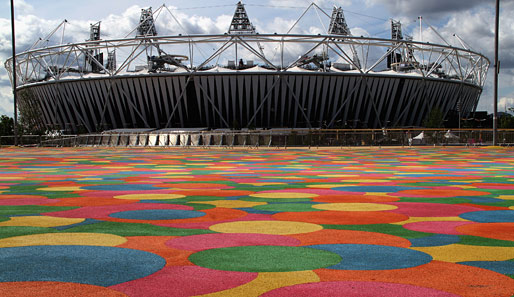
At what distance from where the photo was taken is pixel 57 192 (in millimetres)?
9016

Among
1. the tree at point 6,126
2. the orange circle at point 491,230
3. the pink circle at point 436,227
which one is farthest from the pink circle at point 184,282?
the tree at point 6,126

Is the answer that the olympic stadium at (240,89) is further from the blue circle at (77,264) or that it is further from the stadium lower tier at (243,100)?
the blue circle at (77,264)

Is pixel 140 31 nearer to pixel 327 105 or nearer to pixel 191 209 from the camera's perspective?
pixel 327 105

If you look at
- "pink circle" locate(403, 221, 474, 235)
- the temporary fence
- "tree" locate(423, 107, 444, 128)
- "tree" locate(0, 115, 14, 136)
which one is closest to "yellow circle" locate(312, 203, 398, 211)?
"pink circle" locate(403, 221, 474, 235)

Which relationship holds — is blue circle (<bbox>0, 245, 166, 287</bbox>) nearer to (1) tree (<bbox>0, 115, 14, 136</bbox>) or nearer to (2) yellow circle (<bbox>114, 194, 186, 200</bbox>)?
(2) yellow circle (<bbox>114, 194, 186, 200</bbox>)

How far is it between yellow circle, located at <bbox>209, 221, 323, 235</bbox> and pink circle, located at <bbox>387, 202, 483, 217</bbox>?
1615 mm

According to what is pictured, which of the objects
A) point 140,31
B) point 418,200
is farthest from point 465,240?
point 140,31

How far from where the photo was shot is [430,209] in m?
6.89

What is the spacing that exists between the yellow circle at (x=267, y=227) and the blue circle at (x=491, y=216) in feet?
6.45

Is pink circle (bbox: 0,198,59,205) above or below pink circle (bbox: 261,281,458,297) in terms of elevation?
below

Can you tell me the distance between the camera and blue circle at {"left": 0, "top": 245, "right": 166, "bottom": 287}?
135 inches

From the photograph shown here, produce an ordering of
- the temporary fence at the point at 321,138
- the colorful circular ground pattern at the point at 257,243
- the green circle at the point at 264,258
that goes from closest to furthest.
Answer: the colorful circular ground pattern at the point at 257,243 < the green circle at the point at 264,258 < the temporary fence at the point at 321,138

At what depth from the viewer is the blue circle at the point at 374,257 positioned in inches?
150

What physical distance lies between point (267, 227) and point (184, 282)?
2203 mm
